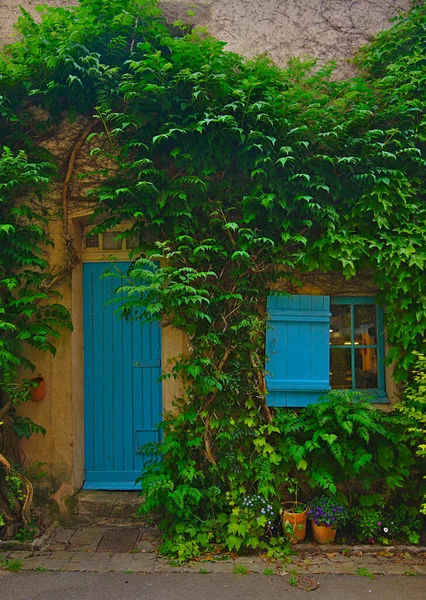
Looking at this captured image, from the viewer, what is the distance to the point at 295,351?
169 inches

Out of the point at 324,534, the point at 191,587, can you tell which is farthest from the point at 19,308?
the point at 324,534

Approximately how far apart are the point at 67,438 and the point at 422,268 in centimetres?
372

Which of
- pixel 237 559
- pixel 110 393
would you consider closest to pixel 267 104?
pixel 110 393

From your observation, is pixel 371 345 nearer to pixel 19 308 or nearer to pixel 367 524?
pixel 367 524

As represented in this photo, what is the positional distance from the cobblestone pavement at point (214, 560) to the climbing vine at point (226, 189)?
31 cm

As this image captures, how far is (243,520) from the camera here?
384cm

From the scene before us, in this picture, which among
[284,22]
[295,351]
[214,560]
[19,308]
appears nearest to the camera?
[214,560]

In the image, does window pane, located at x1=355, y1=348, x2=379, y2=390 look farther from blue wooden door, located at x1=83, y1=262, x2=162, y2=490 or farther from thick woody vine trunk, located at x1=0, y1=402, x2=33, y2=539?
thick woody vine trunk, located at x1=0, y1=402, x2=33, y2=539

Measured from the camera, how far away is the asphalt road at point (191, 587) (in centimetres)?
325

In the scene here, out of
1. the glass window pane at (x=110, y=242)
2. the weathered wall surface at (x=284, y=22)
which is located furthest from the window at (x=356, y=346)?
the weathered wall surface at (x=284, y=22)

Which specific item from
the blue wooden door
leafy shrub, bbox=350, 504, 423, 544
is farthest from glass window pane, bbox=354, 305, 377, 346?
the blue wooden door

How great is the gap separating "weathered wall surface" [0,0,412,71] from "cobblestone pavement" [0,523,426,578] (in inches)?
184

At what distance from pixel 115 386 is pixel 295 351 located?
6.33ft

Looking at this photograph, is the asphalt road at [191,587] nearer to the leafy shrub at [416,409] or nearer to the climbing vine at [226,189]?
the climbing vine at [226,189]
